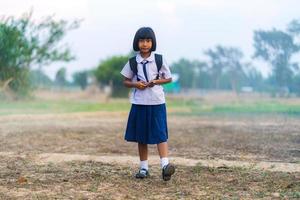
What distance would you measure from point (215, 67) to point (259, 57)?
2825 centimetres

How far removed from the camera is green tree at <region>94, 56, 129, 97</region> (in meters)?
42.8

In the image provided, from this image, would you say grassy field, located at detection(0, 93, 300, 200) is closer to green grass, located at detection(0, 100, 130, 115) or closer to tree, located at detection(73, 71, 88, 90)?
green grass, located at detection(0, 100, 130, 115)

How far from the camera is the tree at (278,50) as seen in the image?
2912 centimetres

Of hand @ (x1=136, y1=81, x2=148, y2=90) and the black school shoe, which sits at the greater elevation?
hand @ (x1=136, y1=81, x2=148, y2=90)

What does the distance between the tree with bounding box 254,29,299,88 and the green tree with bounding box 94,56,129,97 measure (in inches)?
469

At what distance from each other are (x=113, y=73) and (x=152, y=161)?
37721 mm

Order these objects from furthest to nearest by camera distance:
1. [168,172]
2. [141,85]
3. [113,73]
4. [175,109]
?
[113,73]
[175,109]
[141,85]
[168,172]

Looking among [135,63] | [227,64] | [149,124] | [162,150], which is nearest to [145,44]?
[135,63]

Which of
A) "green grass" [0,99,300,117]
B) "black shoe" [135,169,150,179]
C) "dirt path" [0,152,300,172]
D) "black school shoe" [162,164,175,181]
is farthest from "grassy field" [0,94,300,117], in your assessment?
"black school shoe" [162,164,175,181]

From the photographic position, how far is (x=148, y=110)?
5.55 metres

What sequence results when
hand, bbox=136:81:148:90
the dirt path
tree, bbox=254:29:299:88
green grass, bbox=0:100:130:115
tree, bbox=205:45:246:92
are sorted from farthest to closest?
tree, bbox=205:45:246:92
tree, bbox=254:29:299:88
green grass, bbox=0:100:130:115
the dirt path
hand, bbox=136:81:148:90

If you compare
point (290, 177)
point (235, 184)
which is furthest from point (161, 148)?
point (290, 177)

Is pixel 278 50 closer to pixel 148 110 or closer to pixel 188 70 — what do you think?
pixel 148 110

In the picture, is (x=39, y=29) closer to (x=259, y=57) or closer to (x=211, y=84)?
(x=259, y=57)
